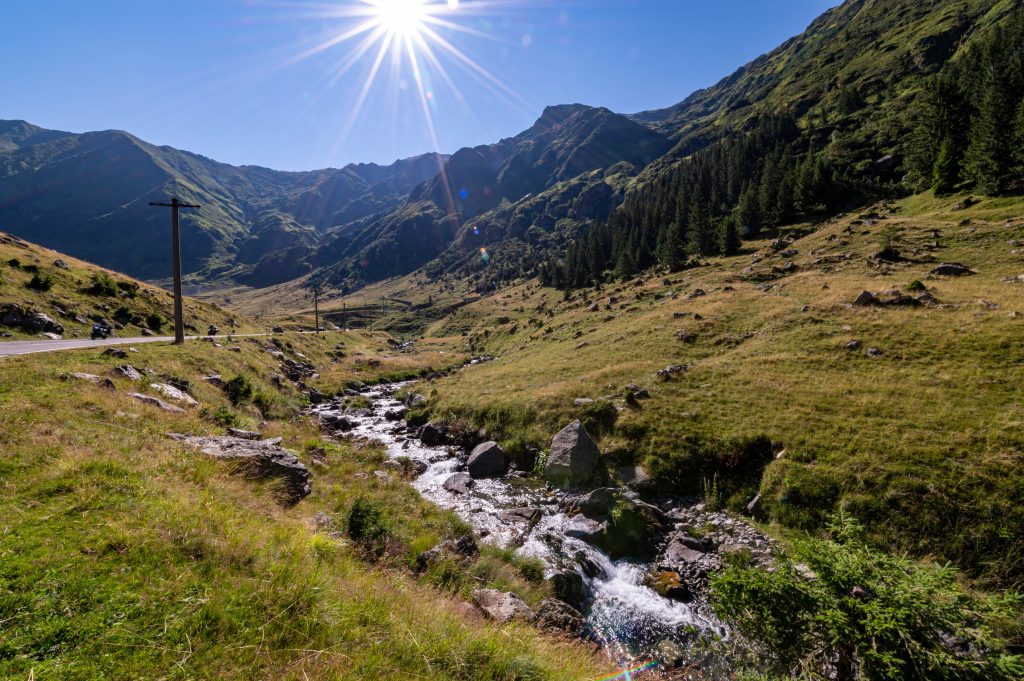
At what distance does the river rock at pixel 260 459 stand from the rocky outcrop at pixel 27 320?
27.6 m

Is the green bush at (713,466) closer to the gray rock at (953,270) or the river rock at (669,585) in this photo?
the river rock at (669,585)

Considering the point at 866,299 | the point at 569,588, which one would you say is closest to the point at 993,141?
the point at 866,299

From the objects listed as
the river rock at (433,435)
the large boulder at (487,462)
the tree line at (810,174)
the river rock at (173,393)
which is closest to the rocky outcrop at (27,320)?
the river rock at (173,393)

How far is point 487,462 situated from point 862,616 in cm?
1606

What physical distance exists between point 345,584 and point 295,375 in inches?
1663

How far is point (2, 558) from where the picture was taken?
5.09 meters

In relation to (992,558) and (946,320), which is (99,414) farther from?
(946,320)

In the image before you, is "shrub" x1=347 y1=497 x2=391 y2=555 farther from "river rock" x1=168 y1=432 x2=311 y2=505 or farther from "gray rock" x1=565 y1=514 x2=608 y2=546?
"gray rock" x1=565 y1=514 x2=608 y2=546

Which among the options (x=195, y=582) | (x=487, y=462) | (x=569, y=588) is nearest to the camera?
(x=195, y=582)

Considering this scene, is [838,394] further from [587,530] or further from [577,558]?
[577,558]

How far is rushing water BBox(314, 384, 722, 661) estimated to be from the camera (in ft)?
33.7

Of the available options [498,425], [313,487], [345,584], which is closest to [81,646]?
[345,584]

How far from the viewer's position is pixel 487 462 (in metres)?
20.5

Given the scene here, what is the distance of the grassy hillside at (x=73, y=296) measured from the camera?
100.0ft
